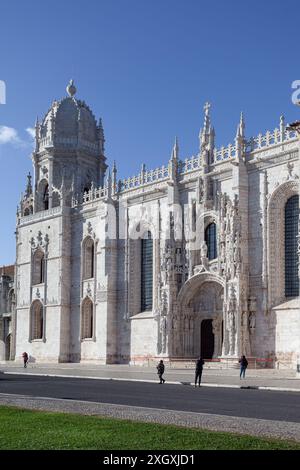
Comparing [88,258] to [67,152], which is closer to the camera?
[88,258]

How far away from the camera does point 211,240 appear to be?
145ft

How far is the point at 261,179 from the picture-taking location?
40.6 m

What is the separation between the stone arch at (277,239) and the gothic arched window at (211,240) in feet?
16.1

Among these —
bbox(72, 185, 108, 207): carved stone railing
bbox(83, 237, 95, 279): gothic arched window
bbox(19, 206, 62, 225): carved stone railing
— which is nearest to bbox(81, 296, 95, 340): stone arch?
bbox(83, 237, 95, 279): gothic arched window

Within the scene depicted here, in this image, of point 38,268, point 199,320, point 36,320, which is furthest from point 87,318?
point 199,320

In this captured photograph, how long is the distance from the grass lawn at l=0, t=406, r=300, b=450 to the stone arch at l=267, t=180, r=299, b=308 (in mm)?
26170

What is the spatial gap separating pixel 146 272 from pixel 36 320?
44.5 ft

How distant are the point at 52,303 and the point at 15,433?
43.3 meters

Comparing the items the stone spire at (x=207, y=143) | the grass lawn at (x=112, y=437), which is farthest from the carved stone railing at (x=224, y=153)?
the grass lawn at (x=112, y=437)

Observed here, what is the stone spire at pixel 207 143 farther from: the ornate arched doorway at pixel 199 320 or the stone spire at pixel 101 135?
the stone spire at pixel 101 135

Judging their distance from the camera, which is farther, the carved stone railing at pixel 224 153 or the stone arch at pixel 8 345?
the stone arch at pixel 8 345

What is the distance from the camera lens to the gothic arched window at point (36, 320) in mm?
57781

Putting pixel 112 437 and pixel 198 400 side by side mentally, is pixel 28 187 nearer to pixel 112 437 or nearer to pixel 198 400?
pixel 198 400
